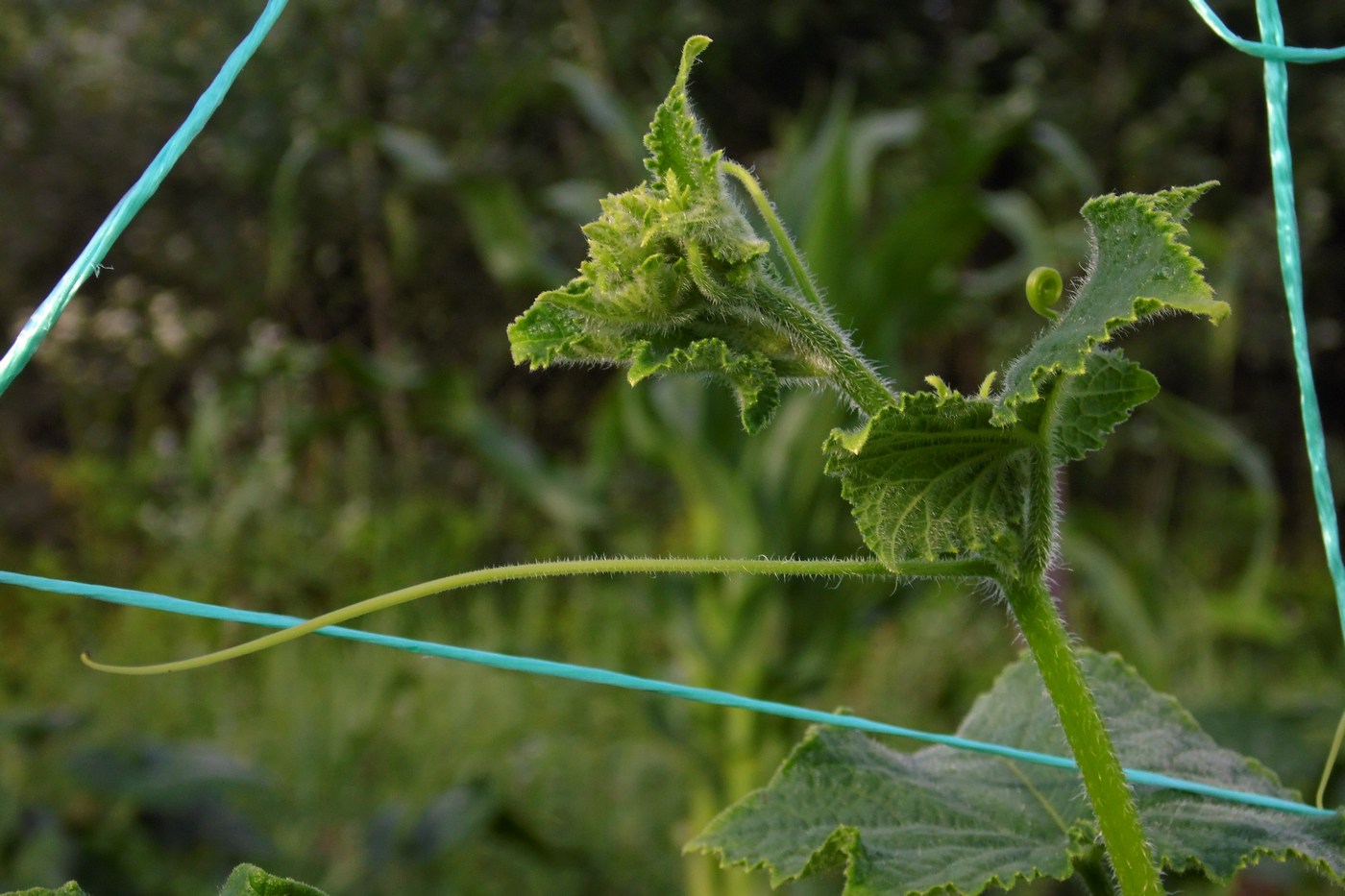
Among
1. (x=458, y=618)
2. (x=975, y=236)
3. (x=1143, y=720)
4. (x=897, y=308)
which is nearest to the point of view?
(x=1143, y=720)

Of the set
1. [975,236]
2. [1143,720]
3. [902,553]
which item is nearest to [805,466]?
[975,236]

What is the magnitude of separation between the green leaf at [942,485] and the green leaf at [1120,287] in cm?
2

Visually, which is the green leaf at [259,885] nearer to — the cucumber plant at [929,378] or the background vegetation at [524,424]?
the cucumber plant at [929,378]

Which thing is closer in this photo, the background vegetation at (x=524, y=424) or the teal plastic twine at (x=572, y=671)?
the teal plastic twine at (x=572, y=671)

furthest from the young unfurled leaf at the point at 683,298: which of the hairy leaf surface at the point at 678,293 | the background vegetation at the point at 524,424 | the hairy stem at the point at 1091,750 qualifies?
the background vegetation at the point at 524,424

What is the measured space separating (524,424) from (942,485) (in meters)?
5.10

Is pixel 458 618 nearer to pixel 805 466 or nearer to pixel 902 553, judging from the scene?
pixel 805 466

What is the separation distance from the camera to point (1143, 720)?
636mm

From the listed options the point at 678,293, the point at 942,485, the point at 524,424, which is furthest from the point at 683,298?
the point at 524,424

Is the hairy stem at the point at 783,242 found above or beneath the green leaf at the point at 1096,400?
above

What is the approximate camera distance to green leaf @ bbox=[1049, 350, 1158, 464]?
45 centimetres

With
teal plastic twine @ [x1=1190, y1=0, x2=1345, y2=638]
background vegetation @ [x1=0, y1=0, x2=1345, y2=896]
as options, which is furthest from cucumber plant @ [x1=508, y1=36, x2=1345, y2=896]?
background vegetation @ [x1=0, y1=0, x2=1345, y2=896]

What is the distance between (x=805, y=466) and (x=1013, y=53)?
3906mm

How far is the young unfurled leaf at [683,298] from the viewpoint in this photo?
0.45 metres
